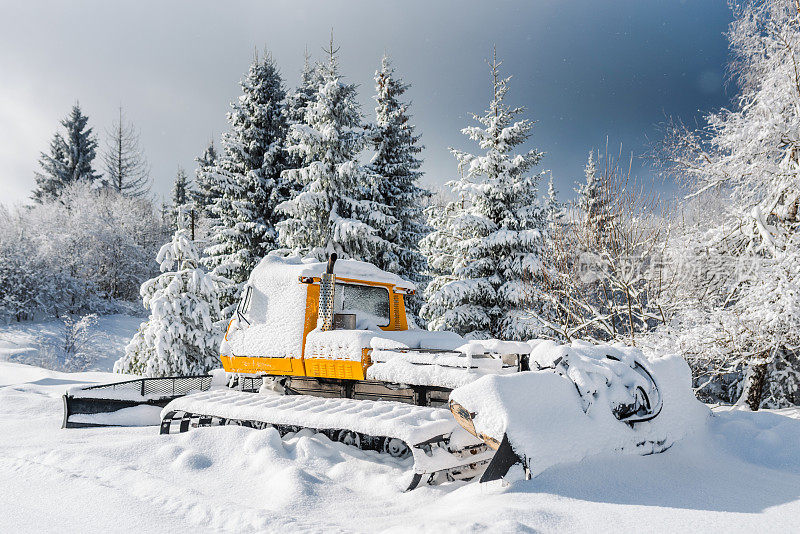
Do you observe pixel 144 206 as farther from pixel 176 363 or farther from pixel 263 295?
pixel 263 295

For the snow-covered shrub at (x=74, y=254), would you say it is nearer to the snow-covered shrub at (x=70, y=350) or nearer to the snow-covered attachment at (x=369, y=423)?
the snow-covered shrub at (x=70, y=350)

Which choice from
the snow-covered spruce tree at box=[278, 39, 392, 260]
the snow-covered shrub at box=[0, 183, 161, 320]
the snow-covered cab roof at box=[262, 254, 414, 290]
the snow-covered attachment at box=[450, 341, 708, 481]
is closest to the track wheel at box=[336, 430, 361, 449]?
the snow-covered attachment at box=[450, 341, 708, 481]

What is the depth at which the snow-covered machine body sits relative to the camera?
12.7 ft

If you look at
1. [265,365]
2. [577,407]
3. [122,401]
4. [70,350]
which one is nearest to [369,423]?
[577,407]

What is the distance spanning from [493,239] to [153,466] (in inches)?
452

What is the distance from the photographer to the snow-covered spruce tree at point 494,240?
561 inches

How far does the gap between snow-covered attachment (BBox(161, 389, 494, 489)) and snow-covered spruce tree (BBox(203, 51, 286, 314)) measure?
10.6 meters

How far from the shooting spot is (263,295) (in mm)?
6941

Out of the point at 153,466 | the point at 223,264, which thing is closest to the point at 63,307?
the point at 223,264

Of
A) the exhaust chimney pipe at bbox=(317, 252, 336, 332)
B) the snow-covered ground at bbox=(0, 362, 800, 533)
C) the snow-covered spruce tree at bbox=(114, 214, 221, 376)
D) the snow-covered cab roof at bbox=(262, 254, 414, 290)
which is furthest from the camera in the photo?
the snow-covered spruce tree at bbox=(114, 214, 221, 376)

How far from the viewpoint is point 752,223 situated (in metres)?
8.30

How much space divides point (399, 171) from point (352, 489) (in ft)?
50.3

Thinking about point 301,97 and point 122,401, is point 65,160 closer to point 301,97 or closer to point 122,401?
point 301,97

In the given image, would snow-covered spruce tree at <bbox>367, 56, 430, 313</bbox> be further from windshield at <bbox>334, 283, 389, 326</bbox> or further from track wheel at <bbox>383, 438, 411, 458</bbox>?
track wheel at <bbox>383, 438, 411, 458</bbox>
